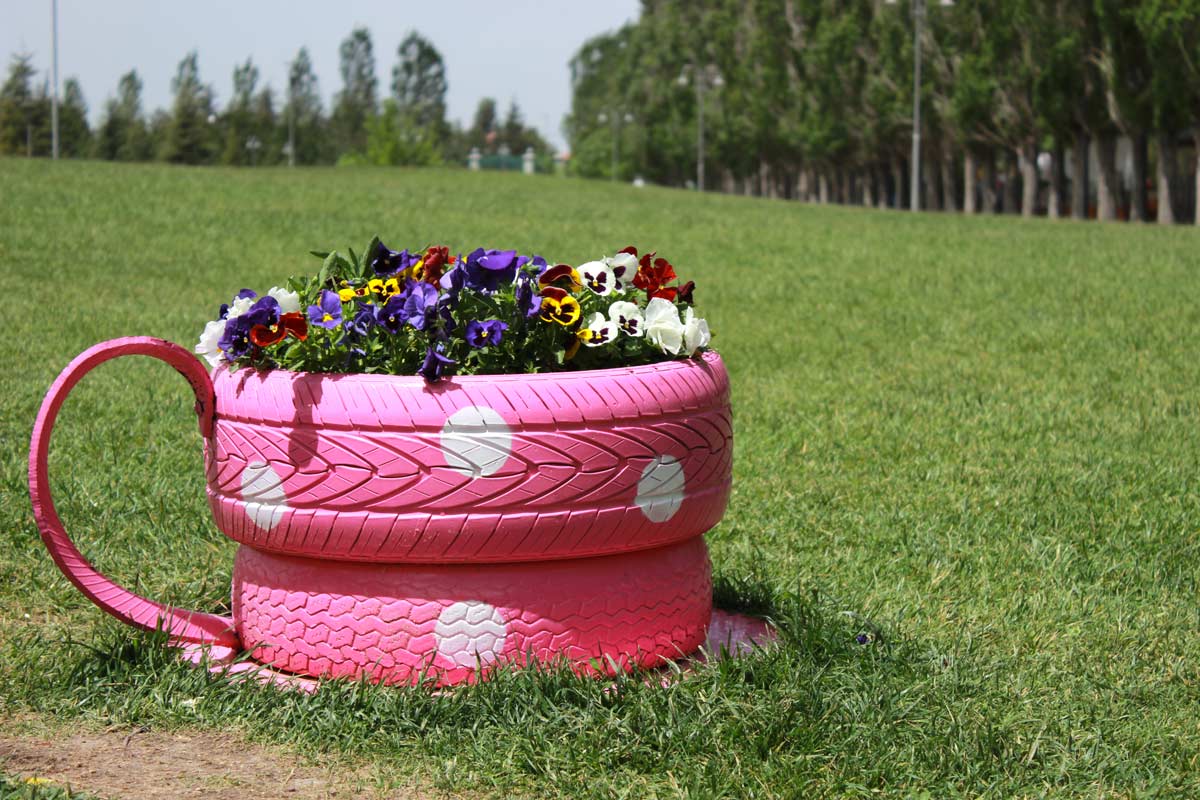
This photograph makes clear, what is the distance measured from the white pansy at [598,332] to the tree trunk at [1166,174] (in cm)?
2991

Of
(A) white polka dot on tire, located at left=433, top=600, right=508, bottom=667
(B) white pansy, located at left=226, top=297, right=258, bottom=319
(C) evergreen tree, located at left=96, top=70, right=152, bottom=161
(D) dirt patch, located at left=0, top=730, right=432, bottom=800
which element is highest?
(C) evergreen tree, located at left=96, top=70, right=152, bottom=161

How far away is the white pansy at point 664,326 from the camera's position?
3689mm

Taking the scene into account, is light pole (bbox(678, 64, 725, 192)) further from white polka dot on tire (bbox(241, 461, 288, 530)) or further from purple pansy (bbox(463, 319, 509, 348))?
white polka dot on tire (bbox(241, 461, 288, 530))

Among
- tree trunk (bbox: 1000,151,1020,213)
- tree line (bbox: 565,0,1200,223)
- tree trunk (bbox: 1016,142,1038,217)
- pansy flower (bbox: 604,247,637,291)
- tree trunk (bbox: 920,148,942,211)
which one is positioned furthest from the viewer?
tree trunk (bbox: 920,148,942,211)

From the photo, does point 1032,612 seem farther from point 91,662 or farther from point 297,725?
point 91,662

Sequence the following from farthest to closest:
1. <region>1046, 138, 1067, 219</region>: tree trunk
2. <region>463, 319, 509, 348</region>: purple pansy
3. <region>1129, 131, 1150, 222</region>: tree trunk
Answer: <region>1046, 138, 1067, 219</region>: tree trunk < <region>1129, 131, 1150, 222</region>: tree trunk < <region>463, 319, 509, 348</region>: purple pansy

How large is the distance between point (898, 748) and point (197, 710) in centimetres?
169

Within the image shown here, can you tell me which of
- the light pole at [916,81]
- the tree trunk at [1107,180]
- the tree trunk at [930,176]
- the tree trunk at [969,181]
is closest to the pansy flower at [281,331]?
the tree trunk at [1107,180]

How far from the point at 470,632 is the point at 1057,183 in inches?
1417

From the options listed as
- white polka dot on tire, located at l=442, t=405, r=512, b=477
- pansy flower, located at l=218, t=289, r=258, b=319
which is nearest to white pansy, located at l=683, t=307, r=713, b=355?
white polka dot on tire, located at l=442, t=405, r=512, b=477

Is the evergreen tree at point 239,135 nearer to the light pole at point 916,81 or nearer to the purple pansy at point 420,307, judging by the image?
the light pole at point 916,81

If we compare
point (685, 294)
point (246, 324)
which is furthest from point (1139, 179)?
point (246, 324)

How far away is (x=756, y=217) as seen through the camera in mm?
22203

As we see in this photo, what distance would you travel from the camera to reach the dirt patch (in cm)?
293
